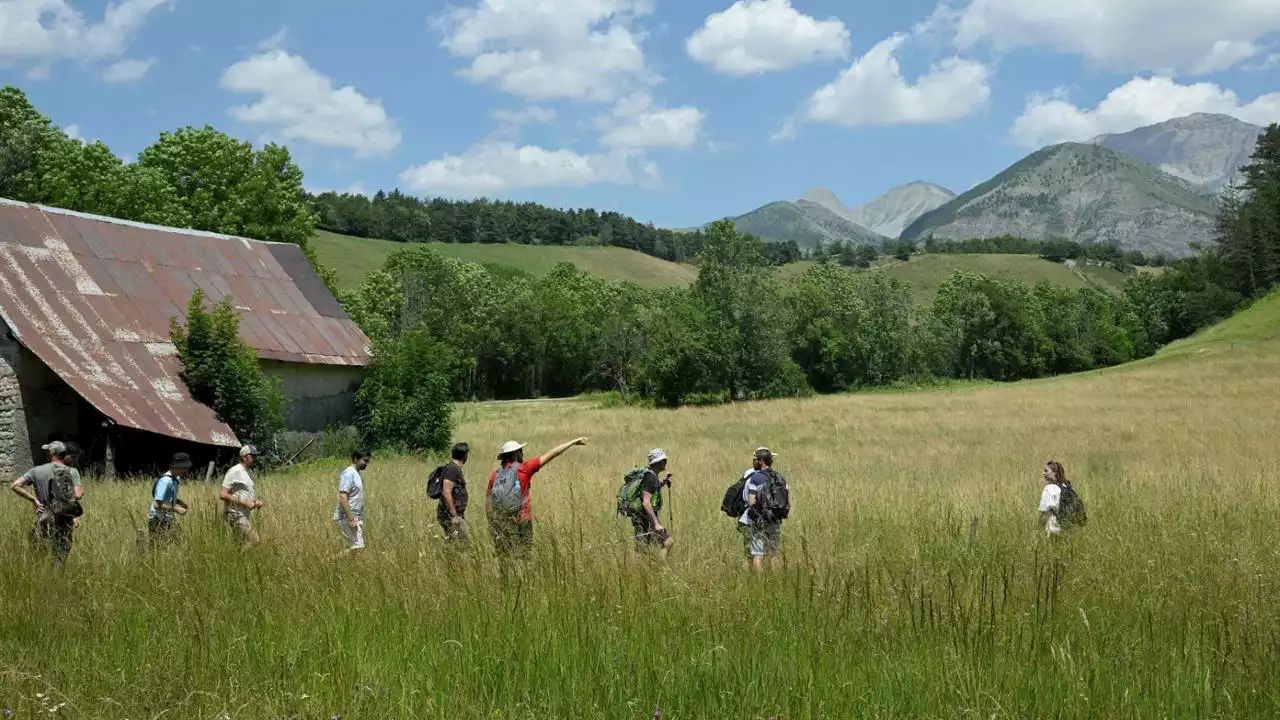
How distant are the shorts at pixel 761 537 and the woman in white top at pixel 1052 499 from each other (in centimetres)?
252

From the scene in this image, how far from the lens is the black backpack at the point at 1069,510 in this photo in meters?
9.51

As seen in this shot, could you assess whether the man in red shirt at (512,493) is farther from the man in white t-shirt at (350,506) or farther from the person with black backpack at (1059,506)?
the person with black backpack at (1059,506)

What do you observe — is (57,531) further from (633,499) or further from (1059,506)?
(1059,506)

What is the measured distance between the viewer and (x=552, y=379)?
85.8 meters

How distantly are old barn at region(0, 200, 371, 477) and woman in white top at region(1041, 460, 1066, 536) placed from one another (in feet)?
53.2

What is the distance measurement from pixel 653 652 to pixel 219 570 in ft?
11.0

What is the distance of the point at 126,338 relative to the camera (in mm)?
21391

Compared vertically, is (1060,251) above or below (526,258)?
above

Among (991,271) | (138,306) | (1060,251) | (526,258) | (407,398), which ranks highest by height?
(1060,251)

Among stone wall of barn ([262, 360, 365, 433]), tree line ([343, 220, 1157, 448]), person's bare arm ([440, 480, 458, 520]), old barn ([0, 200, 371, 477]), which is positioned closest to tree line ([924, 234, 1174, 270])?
tree line ([343, 220, 1157, 448])

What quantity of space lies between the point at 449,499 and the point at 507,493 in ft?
4.96

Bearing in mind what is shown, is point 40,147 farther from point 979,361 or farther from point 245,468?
point 979,361

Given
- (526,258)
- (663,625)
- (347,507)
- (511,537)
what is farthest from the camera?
(526,258)

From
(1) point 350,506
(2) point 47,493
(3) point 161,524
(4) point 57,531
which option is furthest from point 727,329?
(4) point 57,531
